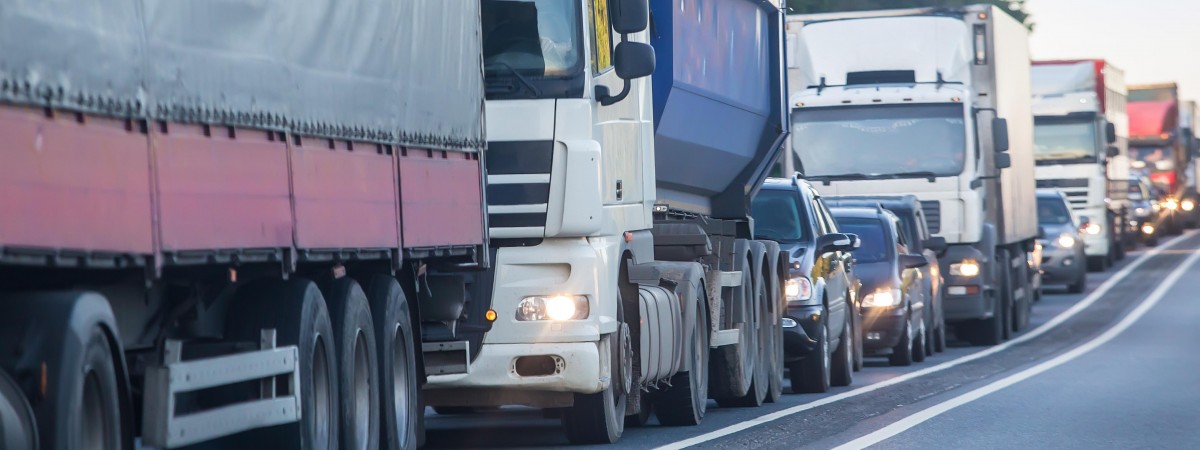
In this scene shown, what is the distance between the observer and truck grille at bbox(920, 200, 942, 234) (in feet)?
89.7

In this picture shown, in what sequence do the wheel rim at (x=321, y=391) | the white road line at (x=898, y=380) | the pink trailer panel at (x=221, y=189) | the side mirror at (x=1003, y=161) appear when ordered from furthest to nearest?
the side mirror at (x=1003, y=161), the white road line at (x=898, y=380), the wheel rim at (x=321, y=391), the pink trailer panel at (x=221, y=189)

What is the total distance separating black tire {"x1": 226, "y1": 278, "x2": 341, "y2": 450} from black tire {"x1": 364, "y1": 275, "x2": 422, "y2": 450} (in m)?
1.03

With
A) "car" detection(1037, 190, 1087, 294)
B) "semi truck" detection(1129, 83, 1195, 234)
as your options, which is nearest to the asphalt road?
"car" detection(1037, 190, 1087, 294)

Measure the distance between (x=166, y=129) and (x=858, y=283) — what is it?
47.9 feet

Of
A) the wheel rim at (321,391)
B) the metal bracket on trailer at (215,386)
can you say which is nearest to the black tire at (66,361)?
the metal bracket on trailer at (215,386)

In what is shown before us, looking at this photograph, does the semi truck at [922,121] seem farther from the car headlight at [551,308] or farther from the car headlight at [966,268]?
the car headlight at [551,308]

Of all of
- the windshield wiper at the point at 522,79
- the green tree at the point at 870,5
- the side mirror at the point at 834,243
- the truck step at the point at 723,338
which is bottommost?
the truck step at the point at 723,338

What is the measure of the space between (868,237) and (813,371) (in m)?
4.87

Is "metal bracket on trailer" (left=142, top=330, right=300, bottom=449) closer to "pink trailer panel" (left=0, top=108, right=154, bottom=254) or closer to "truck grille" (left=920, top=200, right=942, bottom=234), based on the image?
"pink trailer panel" (left=0, top=108, right=154, bottom=254)

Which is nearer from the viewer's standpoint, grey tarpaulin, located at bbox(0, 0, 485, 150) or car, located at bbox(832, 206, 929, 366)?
grey tarpaulin, located at bbox(0, 0, 485, 150)

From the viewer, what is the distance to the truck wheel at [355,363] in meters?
9.95

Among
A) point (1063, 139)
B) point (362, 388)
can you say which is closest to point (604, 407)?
point (362, 388)

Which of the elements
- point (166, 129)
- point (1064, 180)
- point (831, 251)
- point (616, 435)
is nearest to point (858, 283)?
point (831, 251)

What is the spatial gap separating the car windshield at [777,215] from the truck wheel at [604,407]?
706 centimetres
